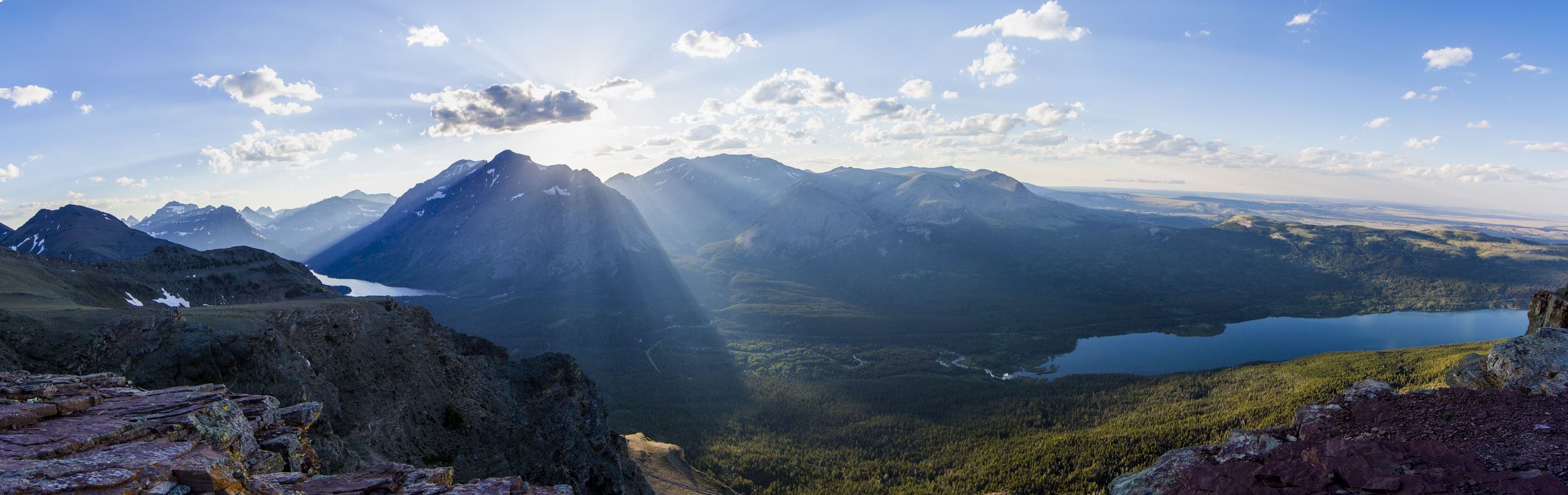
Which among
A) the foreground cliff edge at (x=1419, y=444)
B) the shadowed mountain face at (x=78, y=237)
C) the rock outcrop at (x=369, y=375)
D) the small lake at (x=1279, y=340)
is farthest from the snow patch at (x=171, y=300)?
the small lake at (x=1279, y=340)

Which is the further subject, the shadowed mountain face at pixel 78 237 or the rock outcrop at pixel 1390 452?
the shadowed mountain face at pixel 78 237

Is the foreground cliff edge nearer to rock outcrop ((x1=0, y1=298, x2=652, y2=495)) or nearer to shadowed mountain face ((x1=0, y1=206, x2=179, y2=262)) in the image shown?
rock outcrop ((x1=0, y1=298, x2=652, y2=495))

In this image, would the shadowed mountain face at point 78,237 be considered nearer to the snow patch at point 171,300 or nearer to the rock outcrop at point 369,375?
the snow patch at point 171,300

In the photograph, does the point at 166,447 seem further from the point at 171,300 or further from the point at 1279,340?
the point at 1279,340

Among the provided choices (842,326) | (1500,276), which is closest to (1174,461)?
(842,326)

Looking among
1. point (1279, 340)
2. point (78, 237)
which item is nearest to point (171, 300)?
point (78, 237)

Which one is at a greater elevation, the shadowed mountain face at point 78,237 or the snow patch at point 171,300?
the shadowed mountain face at point 78,237
